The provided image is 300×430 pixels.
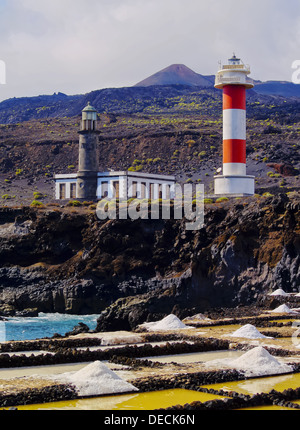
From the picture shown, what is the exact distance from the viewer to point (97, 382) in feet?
55.4

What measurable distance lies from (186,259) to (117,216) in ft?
25.0

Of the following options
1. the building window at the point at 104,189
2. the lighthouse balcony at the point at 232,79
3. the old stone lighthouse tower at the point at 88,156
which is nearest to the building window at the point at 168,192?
the building window at the point at 104,189

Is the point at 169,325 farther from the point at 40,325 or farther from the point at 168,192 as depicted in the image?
the point at 168,192

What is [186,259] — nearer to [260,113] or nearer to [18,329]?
[18,329]

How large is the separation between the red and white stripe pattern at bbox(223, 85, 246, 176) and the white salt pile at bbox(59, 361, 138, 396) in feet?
146

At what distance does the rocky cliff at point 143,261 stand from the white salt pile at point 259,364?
66.0 ft

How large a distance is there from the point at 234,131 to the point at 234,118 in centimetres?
102

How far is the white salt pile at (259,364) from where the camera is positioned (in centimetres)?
1931

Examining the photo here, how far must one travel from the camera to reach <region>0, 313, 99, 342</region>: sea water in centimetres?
4543

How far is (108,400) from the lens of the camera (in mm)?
16234

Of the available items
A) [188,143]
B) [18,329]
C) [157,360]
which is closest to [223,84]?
[18,329]

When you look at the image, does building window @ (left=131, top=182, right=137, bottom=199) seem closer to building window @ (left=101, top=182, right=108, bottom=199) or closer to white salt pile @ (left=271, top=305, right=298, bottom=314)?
building window @ (left=101, top=182, right=108, bottom=199)

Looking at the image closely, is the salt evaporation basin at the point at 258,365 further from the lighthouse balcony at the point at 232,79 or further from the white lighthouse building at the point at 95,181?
the white lighthouse building at the point at 95,181


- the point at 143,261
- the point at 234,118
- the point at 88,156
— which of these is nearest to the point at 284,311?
the point at 143,261
